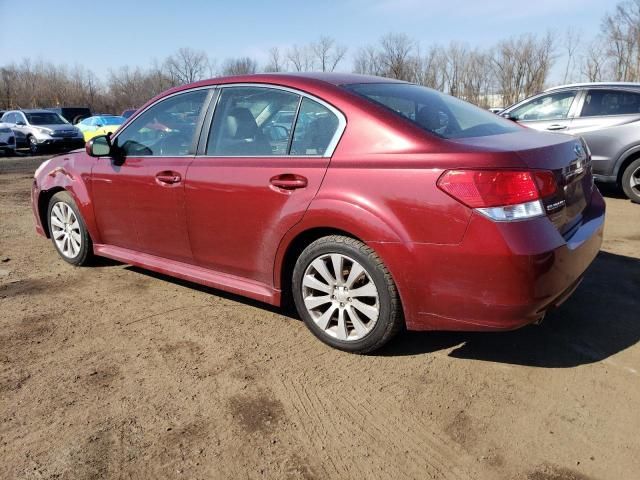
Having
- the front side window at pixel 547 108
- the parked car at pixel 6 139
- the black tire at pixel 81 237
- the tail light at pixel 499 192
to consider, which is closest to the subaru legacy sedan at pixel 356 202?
the tail light at pixel 499 192

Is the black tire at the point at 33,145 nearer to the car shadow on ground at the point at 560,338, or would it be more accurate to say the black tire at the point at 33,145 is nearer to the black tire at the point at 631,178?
the car shadow on ground at the point at 560,338

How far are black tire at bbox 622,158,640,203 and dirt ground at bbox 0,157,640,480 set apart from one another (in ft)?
13.8

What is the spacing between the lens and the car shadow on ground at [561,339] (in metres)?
3.02

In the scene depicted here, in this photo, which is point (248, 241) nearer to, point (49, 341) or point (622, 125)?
point (49, 341)

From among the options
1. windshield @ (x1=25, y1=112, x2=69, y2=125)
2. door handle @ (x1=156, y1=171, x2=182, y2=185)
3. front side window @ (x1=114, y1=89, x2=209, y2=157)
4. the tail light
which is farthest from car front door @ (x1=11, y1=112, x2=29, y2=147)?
the tail light

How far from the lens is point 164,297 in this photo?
13.4 ft

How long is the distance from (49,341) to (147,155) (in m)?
1.50

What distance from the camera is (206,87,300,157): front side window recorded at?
3.23 metres

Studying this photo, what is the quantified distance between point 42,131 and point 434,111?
1989 centimetres

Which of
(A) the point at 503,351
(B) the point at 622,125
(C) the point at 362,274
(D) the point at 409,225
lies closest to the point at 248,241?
(C) the point at 362,274

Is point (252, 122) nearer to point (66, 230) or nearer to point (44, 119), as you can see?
point (66, 230)

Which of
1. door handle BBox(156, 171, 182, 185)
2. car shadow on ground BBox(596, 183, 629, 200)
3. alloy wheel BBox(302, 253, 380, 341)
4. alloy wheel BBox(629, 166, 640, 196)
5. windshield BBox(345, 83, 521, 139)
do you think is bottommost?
car shadow on ground BBox(596, 183, 629, 200)

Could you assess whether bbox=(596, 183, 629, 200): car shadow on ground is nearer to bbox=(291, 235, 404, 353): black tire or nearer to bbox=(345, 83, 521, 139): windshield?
bbox=(345, 83, 521, 139): windshield

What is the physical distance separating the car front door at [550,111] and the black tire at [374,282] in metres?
6.04
